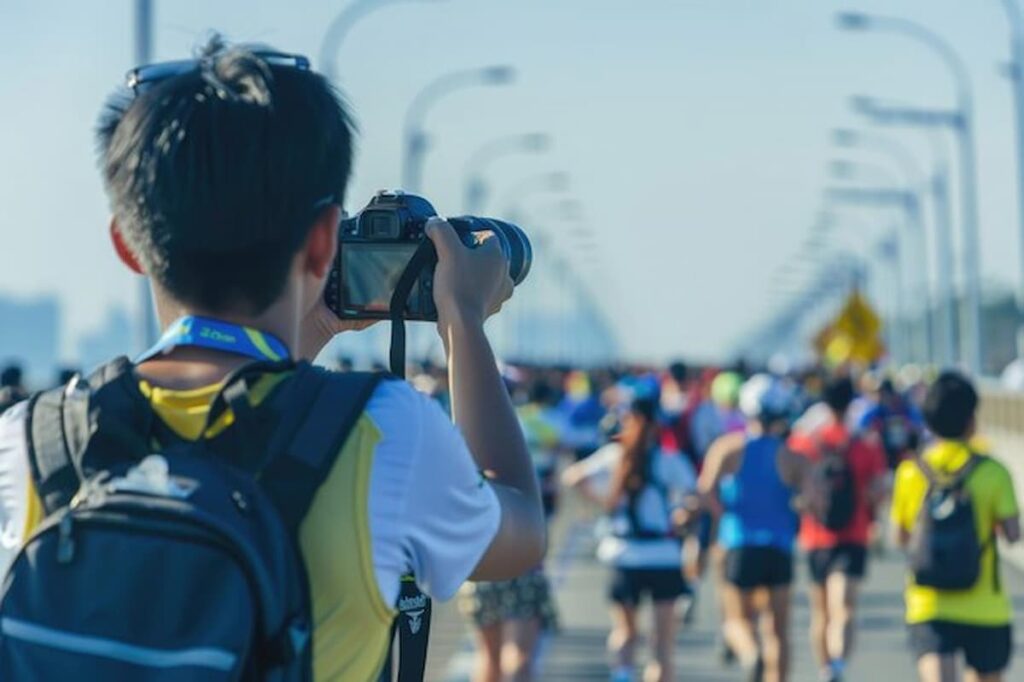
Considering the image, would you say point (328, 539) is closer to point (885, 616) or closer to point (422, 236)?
point (422, 236)

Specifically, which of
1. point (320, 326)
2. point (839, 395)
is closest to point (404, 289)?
point (320, 326)

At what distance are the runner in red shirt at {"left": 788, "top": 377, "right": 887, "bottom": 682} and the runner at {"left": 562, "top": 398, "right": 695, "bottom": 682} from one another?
1345mm

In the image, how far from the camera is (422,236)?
3451 mm

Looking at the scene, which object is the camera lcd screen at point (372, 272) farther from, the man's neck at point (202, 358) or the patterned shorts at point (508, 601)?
the patterned shorts at point (508, 601)

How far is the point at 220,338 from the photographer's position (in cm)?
295

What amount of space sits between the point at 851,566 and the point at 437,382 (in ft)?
9.44

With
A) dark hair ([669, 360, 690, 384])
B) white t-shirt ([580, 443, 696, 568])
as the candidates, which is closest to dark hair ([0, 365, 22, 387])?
white t-shirt ([580, 443, 696, 568])

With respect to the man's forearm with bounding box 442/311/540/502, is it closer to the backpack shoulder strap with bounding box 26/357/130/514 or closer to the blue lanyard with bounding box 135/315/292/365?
the blue lanyard with bounding box 135/315/292/365

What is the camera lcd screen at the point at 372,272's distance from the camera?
3.43m

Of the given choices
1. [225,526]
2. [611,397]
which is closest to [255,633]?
[225,526]

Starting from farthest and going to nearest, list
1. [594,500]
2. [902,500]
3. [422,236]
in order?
[594,500], [902,500], [422,236]

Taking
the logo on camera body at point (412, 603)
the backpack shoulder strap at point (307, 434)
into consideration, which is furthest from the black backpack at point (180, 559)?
the logo on camera body at point (412, 603)

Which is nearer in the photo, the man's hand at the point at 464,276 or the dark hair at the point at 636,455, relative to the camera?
the man's hand at the point at 464,276

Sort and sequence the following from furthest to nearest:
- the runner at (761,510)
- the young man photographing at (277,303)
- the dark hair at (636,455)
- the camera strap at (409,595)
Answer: the runner at (761,510) < the dark hair at (636,455) < the camera strap at (409,595) < the young man photographing at (277,303)
